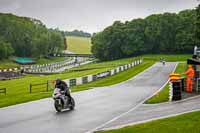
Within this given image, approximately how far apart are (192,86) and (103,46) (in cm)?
11194

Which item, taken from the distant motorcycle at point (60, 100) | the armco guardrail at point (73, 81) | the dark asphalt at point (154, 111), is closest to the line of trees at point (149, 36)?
the armco guardrail at point (73, 81)

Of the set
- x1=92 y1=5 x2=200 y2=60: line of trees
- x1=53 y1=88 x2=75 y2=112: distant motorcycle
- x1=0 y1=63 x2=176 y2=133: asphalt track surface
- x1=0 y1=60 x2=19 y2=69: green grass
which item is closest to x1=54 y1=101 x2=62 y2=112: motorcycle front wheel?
x1=53 y1=88 x2=75 y2=112: distant motorcycle

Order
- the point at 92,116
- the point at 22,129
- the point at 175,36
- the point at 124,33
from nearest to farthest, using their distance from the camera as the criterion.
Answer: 1. the point at 22,129
2. the point at 92,116
3. the point at 175,36
4. the point at 124,33

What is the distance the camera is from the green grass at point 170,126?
14607 mm

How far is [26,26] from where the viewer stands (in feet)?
534

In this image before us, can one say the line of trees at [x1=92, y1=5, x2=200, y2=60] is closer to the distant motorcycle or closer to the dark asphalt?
the dark asphalt

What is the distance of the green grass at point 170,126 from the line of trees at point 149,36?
107239mm

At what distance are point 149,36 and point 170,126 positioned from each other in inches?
4662

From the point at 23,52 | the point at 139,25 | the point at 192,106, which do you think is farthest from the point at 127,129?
the point at 23,52

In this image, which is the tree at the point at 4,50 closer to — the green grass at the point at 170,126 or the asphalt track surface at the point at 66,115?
the asphalt track surface at the point at 66,115

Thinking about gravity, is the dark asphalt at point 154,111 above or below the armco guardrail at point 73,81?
above

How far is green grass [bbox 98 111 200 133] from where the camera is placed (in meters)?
14.6

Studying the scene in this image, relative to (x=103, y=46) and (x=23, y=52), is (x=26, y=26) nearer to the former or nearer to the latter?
(x=23, y=52)

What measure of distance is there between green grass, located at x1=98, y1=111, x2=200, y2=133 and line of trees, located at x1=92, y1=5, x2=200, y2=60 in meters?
107
